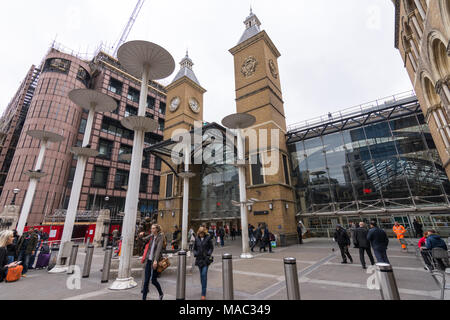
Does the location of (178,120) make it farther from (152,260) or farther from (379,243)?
(379,243)

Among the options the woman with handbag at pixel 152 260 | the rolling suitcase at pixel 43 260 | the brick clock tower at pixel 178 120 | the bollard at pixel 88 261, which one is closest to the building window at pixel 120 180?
the brick clock tower at pixel 178 120

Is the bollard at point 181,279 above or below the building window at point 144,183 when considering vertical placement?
below

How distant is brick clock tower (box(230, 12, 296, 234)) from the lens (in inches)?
679

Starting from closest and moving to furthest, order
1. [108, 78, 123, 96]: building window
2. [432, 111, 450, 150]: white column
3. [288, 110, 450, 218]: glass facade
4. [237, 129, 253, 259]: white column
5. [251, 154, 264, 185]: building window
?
[432, 111, 450, 150]: white column → [237, 129, 253, 259]: white column → [288, 110, 450, 218]: glass facade → [251, 154, 264, 185]: building window → [108, 78, 123, 96]: building window

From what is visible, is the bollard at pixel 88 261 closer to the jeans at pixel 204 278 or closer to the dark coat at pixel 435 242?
the jeans at pixel 204 278

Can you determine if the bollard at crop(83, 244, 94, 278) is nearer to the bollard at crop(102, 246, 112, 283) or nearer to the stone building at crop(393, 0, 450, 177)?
the bollard at crop(102, 246, 112, 283)

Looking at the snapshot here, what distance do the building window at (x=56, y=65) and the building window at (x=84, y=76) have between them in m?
1.85

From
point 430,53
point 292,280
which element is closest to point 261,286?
point 292,280

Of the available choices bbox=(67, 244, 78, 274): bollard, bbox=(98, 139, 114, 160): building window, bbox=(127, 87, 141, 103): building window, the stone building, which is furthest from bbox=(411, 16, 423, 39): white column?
bbox=(127, 87, 141, 103): building window

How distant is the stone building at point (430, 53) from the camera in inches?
298

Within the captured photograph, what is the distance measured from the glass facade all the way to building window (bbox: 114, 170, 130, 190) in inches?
1152

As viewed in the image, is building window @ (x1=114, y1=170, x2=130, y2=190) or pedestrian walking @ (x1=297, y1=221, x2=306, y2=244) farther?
building window @ (x1=114, y1=170, x2=130, y2=190)
